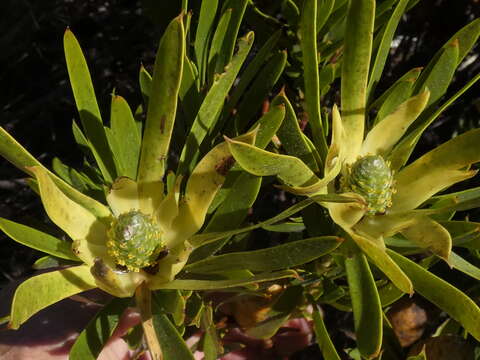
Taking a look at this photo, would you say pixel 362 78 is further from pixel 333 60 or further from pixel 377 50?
pixel 333 60

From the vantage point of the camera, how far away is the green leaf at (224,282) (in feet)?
2.68

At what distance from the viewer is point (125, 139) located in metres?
1.08

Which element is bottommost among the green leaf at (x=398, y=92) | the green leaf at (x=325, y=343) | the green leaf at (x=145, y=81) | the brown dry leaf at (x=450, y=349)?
the brown dry leaf at (x=450, y=349)

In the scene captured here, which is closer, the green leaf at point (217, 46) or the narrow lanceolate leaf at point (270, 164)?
the narrow lanceolate leaf at point (270, 164)

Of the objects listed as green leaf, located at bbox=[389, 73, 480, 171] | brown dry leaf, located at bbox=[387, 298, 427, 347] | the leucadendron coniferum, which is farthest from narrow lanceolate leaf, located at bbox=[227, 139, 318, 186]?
brown dry leaf, located at bbox=[387, 298, 427, 347]

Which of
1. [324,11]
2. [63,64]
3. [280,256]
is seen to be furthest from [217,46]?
[63,64]

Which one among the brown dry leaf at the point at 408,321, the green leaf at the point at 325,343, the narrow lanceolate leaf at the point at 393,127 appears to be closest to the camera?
the narrow lanceolate leaf at the point at 393,127

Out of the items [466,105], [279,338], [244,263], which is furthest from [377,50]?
[279,338]

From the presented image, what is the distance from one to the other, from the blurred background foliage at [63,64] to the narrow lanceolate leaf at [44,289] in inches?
35.8

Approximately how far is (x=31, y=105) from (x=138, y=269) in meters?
1.27

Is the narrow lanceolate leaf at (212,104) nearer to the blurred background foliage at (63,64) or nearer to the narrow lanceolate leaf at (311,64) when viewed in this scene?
the narrow lanceolate leaf at (311,64)

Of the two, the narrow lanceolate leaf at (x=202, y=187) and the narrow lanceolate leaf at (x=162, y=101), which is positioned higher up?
the narrow lanceolate leaf at (x=162, y=101)

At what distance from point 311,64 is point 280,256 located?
1.09 ft

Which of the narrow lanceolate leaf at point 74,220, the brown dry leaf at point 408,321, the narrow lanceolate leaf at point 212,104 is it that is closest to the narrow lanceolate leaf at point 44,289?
the narrow lanceolate leaf at point 74,220
